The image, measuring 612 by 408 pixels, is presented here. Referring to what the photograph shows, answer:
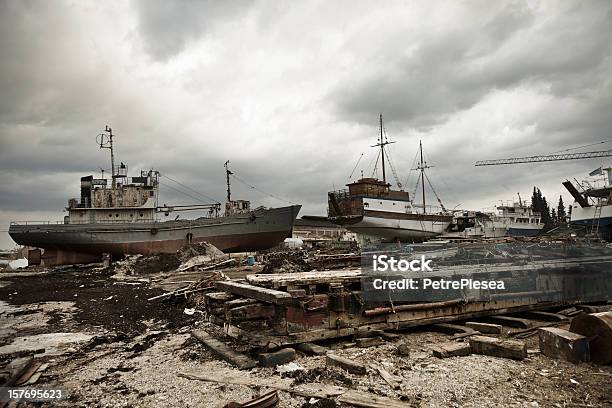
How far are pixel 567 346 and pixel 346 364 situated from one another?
138 inches

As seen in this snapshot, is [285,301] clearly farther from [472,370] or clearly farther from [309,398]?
[472,370]

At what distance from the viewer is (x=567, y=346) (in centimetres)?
580

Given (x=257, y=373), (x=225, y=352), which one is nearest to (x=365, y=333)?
(x=257, y=373)

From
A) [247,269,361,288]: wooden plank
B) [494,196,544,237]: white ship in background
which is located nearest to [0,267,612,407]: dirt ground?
[247,269,361,288]: wooden plank

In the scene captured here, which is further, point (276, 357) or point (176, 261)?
point (176, 261)

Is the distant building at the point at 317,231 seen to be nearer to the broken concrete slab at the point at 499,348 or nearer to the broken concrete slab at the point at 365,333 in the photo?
the broken concrete slab at the point at 365,333

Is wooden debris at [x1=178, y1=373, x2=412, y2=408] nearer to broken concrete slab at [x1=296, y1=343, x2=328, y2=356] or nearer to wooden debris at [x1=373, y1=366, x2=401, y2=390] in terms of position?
wooden debris at [x1=373, y1=366, x2=401, y2=390]

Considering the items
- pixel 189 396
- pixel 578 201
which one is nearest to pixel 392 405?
pixel 189 396

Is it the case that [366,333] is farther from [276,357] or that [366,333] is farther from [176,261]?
[176,261]

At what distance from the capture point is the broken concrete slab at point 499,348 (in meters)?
5.91

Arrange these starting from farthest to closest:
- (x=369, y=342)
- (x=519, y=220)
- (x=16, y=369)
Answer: (x=519, y=220) → (x=369, y=342) → (x=16, y=369)

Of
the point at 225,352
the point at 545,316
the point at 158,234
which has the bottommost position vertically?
the point at 545,316

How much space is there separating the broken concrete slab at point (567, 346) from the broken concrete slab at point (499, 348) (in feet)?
1.42

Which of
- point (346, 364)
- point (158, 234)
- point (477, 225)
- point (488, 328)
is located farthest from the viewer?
point (477, 225)
